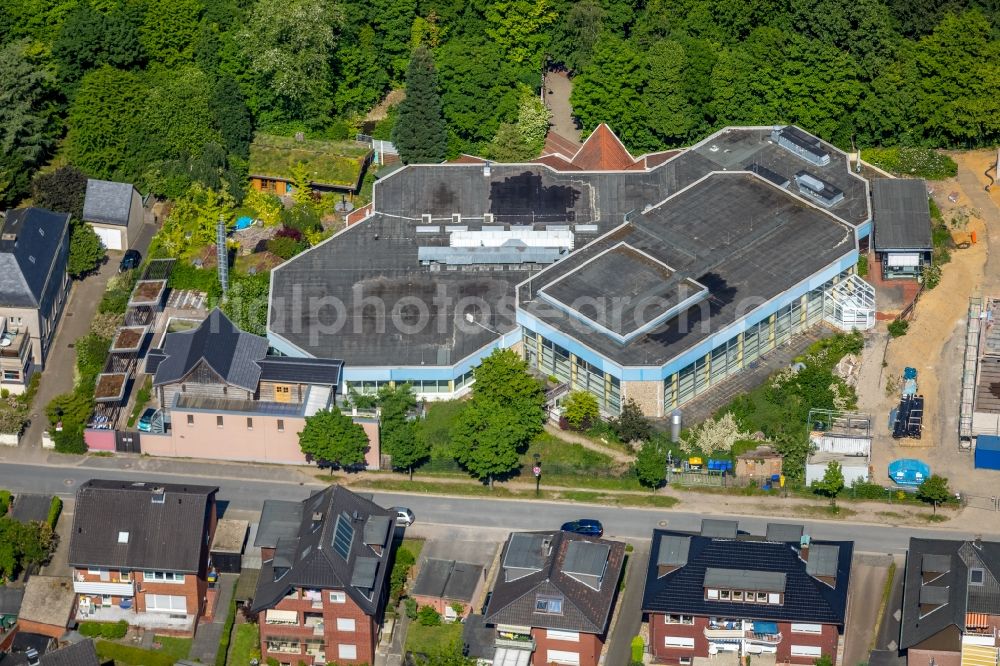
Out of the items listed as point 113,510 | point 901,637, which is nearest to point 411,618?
point 113,510

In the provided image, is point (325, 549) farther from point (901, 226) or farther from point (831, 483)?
point (901, 226)

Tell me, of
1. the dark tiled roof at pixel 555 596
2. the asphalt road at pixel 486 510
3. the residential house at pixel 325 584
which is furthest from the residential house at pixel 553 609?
the asphalt road at pixel 486 510

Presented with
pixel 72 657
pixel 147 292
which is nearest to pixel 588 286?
pixel 147 292

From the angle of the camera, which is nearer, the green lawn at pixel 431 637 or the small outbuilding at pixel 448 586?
the green lawn at pixel 431 637

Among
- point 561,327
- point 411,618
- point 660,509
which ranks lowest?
point 411,618

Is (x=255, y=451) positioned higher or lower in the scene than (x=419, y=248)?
lower

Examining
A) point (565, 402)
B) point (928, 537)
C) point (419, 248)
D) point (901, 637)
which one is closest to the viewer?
point (901, 637)

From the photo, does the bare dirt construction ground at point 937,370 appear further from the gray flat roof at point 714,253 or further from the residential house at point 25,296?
the residential house at point 25,296

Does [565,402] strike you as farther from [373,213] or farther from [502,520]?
[373,213]

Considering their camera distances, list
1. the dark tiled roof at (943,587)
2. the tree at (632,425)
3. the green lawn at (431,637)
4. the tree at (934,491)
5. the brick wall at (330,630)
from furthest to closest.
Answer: the tree at (632,425), the tree at (934,491), the green lawn at (431,637), the brick wall at (330,630), the dark tiled roof at (943,587)
